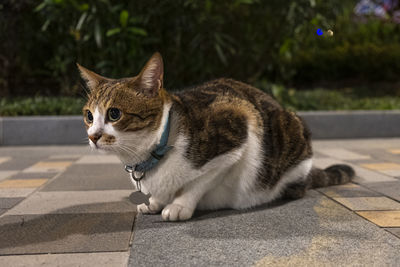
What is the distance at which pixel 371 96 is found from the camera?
7.21 m

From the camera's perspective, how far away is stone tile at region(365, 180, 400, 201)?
251 cm

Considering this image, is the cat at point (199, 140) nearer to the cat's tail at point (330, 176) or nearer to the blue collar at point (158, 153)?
the blue collar at point (158, 153)

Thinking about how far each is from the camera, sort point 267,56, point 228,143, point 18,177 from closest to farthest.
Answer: point 228,143, point 18,177, point 267,56

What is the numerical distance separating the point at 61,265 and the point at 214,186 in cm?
89

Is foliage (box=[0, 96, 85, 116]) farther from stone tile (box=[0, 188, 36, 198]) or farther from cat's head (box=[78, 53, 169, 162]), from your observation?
cat's head (box=[78, 53, 169, 162])

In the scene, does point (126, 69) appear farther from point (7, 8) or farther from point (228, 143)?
point (228, 143)

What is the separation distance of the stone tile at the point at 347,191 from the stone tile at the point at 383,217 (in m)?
0.35

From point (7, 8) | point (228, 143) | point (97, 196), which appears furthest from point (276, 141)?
point (7, 8)

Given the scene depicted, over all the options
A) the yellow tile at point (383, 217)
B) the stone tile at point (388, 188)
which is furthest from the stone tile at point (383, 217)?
the stone tile at point (388, 188)

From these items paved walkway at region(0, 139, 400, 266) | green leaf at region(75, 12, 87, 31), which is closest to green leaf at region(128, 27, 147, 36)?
green leaf at region(75, 12, 87, 31)

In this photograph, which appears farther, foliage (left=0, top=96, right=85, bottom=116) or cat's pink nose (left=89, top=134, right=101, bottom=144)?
foliage (left=0, top=96, right=85, bottom=116)

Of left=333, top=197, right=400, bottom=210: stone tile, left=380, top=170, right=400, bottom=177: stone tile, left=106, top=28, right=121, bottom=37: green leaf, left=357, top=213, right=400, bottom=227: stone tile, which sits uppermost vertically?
left=106, top=28, right=121, bottom=37: green leaf

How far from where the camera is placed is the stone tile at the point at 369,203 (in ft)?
7.41

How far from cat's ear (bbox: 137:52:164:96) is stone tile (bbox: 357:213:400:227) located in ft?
4.08
